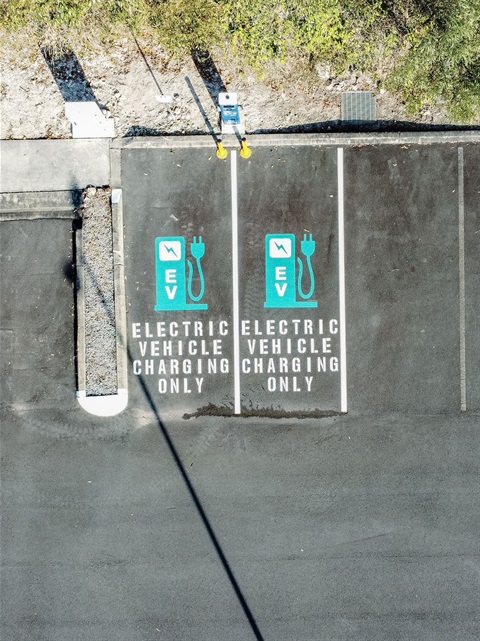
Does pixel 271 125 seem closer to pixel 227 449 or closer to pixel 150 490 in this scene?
pixel 227 449

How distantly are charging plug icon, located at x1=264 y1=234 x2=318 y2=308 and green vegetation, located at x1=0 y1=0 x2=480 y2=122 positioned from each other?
3.67 m

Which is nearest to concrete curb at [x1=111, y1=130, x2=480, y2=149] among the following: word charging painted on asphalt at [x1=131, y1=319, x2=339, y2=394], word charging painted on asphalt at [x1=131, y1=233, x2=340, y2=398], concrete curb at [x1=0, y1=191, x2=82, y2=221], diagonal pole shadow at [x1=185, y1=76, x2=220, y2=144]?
diagonal pole shadow at [x1=185, y1=76, x2=220, y2=144]

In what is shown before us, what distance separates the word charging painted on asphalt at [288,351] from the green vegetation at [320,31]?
208 inches

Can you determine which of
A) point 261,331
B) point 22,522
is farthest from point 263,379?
point 22,522

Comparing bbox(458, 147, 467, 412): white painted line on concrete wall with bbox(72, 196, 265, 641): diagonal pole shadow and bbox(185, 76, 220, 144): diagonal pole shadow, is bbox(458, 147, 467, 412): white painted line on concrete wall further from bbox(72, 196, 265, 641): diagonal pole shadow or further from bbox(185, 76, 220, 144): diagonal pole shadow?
bbox(72, 196, 265, 641): diagonal pole shadow

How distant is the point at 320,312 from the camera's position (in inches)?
455

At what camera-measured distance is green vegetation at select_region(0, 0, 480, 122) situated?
10.7 metres

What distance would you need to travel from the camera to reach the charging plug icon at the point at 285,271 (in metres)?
11.5

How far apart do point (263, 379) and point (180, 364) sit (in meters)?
1.84

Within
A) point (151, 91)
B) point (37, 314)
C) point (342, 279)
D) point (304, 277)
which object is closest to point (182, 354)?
point (304, 277)

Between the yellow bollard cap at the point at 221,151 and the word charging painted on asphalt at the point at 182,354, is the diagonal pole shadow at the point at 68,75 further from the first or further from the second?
the word charging painted on asphalt at the point at 182,354

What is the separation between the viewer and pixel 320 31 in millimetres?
10789

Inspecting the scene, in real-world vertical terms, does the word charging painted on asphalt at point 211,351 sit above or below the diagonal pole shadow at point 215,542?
above

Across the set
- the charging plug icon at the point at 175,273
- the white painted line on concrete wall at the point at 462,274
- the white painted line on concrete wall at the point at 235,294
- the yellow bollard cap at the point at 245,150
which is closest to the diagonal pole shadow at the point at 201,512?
the charging plug icon at the point at 175,273
